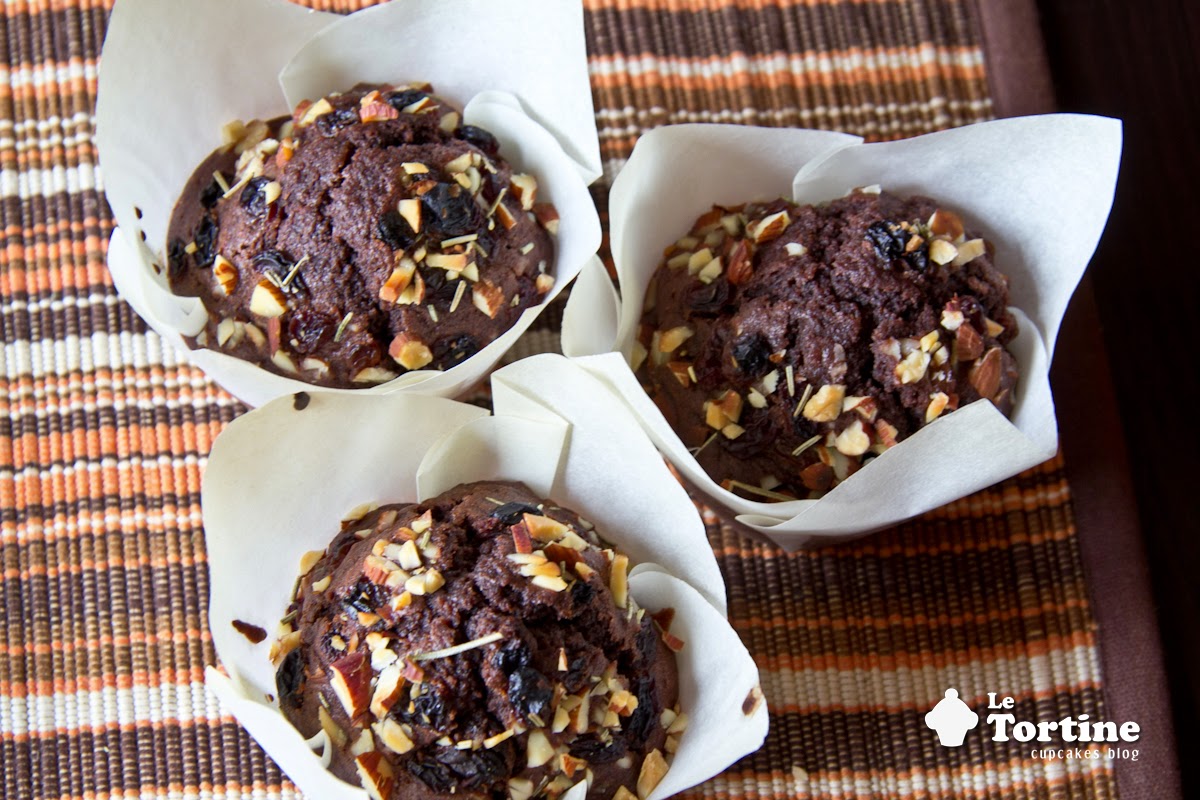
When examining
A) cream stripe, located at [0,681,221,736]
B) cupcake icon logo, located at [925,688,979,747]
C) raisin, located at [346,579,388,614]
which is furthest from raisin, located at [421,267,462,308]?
cupcake icon logo, located at [925,688,979,747]

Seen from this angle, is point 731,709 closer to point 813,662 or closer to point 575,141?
point 813,662

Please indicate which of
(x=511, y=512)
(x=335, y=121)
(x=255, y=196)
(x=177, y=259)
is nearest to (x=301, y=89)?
(x=335, y=121)

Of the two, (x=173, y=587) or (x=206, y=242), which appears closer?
(x=206, y=242)

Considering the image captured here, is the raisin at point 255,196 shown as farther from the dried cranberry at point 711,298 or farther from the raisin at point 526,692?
the raisin at point 526,692

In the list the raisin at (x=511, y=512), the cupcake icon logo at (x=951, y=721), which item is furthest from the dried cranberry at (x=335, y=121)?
the cupcake icon logo at (x=951, y=721)

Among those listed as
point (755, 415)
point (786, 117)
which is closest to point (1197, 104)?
point (786, 117)

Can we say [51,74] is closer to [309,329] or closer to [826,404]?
[309,329]

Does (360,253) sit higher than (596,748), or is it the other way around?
(360,253)
